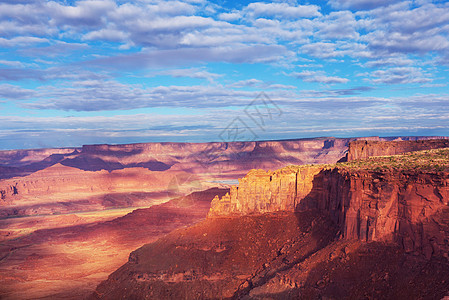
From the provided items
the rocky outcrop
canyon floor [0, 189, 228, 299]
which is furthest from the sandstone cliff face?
canyon floor [0, 189, 228, 299]

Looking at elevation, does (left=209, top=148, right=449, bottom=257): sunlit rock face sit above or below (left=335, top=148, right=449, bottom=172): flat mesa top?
below

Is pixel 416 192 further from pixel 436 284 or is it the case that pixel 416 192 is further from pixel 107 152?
pixel 107 152

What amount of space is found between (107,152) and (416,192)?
172 m

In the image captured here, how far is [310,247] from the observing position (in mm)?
25953

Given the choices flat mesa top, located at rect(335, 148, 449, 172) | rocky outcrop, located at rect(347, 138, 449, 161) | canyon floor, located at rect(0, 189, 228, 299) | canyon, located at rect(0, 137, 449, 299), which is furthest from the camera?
rocky outcrop, located at rect(347, 138, 449, 161)

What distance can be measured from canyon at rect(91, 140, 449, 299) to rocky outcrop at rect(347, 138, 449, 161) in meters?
18.2

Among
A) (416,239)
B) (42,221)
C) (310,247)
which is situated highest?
(416,239)

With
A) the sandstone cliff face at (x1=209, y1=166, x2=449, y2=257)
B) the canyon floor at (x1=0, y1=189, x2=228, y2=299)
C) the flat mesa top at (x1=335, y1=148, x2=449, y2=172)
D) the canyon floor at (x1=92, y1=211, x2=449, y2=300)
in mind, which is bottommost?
the canyon floor at (x1=0, y1=189, x2=228, y2=299)

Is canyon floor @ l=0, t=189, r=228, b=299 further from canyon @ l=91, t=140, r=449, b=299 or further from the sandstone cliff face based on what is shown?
the sandstone cliff face

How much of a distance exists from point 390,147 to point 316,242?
27678 millimetres

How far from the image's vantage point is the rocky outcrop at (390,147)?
44.3m

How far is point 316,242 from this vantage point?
1029 inches

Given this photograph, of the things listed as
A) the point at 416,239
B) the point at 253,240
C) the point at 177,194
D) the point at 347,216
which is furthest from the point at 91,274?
the point at 177,194

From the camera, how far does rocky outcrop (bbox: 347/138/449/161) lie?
44.3 metres
